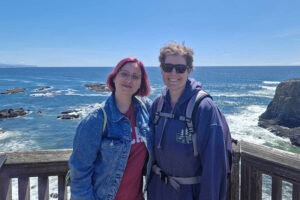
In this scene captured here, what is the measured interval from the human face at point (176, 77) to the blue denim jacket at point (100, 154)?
0.63 metres

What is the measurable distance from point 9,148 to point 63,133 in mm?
5577

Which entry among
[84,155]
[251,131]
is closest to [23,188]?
[84,155]

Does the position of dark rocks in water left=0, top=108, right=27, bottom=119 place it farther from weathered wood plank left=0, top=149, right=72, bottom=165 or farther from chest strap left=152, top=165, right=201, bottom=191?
chest strap left=152, top=165, right=201, bottom=191

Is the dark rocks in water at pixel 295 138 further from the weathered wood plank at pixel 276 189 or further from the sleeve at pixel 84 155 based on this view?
the sleeve at pixel 84 155

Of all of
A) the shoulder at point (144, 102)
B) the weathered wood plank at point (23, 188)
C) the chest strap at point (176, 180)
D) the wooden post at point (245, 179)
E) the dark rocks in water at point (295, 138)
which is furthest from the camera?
the dark rocks in water at point (295, 138)

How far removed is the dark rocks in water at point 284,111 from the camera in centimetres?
2662

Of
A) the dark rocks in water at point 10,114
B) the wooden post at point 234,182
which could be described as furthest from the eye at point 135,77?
the dark rocks in water at point 10,114

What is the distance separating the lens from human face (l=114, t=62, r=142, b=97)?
250 centimetres

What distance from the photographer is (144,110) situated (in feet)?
8.72

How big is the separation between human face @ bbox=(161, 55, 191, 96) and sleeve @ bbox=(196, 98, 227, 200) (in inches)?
18.9

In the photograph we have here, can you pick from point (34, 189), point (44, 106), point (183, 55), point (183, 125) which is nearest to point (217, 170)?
point (183, 125)

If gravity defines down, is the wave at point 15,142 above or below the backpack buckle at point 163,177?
below

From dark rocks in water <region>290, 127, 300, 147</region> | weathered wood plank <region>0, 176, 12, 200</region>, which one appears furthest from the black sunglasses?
dark rocks in water <region>290, 127, 300, 147</region>

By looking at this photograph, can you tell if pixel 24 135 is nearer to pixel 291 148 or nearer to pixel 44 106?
pixel 44 106
